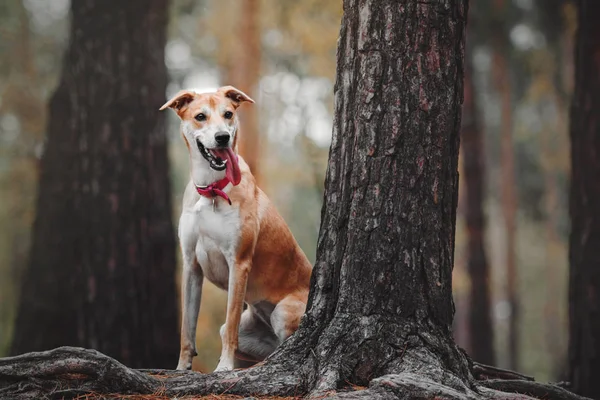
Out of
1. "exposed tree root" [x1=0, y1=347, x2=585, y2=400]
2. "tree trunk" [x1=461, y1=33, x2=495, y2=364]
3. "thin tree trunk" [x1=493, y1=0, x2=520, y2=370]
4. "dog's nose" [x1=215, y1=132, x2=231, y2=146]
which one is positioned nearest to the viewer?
"exposed tree root" [x1=0, y1=347, x2=585, y2=400]

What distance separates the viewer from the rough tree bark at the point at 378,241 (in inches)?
171

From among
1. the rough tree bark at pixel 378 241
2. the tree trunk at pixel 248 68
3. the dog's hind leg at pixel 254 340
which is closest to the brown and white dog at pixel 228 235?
the dog's hind leg at pixel 254 340

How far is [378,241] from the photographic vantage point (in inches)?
176

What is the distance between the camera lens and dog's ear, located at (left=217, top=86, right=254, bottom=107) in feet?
17.7

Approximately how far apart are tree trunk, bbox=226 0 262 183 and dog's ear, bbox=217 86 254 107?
7.21 metres

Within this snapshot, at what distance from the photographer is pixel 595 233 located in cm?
805

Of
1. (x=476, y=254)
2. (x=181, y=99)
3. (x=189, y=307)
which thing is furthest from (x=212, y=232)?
(x=476, y=254)

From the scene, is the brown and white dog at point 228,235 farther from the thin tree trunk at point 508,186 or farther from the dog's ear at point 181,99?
the thin tree trunk at point 508,186

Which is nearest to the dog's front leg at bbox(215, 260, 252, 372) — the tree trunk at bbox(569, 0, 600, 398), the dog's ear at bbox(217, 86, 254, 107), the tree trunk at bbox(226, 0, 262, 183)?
the dog's ear at bbox(217, 86, 254, 107)

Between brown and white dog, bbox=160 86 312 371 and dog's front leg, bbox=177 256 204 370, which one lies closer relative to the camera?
brown and white dog, bbox=160 86 312 371

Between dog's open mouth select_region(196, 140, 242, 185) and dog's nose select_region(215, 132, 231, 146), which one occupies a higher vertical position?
dog's nose select_region(215, 132, 231, 146)

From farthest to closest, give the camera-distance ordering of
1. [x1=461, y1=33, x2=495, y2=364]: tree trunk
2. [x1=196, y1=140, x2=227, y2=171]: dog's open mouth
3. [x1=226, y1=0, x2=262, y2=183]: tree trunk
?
1. [x1=461, y1=33, x2=495, y2=364]: tree trunk
2. [x1=226, y1=0, x2=262, y2=183]: tree trunk
3. [x1=196, y1=140, x2=227, y2=171]: dog's open mouth

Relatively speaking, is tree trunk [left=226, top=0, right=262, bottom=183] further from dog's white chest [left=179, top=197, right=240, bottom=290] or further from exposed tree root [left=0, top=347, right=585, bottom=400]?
exposed tree root [left=0, top=347, right=585, bottom=400]

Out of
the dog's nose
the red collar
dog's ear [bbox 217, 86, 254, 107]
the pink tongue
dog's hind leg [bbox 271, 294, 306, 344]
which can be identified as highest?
dog's ear [bbox 217, 86, 254, 107]
